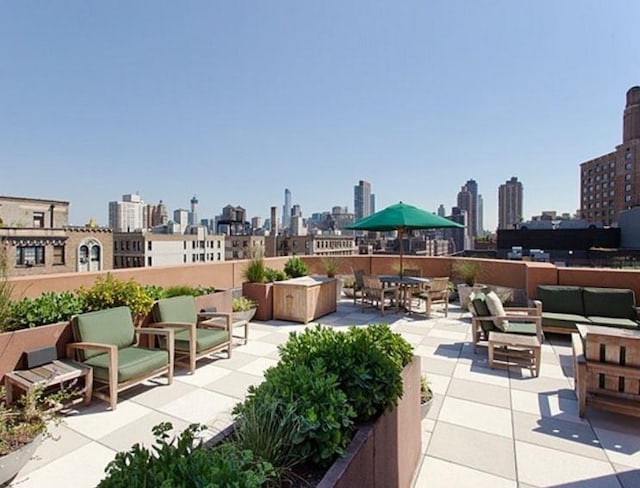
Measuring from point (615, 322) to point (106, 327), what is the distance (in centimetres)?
667

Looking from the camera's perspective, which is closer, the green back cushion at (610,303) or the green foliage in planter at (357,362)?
the green foliage in planter at (357,362)

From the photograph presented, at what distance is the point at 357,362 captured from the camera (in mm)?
1658

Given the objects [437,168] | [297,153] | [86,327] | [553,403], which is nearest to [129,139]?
[297,153]

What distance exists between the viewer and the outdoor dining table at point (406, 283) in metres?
6.57

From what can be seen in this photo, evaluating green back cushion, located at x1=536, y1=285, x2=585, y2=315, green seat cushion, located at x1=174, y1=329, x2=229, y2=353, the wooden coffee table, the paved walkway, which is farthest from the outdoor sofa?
green seat cushion, located at x1=174, y1=329, x2=229, y2=353

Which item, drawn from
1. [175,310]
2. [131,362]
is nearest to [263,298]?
[175,310]

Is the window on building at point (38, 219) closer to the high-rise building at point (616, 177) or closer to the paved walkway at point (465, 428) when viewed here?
the paved walkway at point (465, 428)

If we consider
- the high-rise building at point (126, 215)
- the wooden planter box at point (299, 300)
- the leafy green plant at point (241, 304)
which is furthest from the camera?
the high-rise building at point (126, 215)

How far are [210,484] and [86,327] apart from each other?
3.18 meters

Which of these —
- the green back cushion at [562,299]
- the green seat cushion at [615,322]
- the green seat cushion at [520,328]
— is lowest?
the green seat cushion at [520,328]

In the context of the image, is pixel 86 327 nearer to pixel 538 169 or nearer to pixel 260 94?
pixel 260 94

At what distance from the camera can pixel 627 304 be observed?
5020 millimetres

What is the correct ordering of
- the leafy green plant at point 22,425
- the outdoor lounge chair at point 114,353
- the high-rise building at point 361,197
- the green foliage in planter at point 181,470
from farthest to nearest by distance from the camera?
1. the high-rise building at point 361,197
2. the outdoor lounge chair at point 114,353
3. the leafy green plant at point 22,425
4. the green foliage in planter at point 181,470

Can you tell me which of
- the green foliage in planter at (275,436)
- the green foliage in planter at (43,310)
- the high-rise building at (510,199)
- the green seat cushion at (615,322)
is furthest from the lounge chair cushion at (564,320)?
the high-rise building at (510,199)
